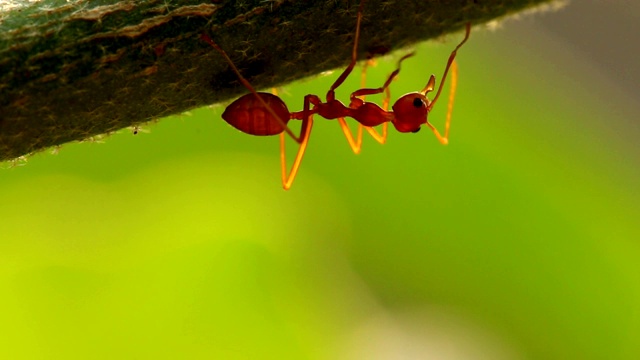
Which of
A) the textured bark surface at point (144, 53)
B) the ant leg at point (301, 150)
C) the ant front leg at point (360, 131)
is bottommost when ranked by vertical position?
the textured bark surface at point (144, 53)

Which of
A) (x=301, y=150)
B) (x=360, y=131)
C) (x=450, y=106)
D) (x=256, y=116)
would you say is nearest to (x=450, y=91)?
(x=450, y=106)

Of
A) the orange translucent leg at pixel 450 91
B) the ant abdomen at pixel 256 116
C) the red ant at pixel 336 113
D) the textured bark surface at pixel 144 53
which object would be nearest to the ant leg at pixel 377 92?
the red ant at pixel 336 113

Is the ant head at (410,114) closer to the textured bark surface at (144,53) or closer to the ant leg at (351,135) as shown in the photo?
the ant leg at (351,135)

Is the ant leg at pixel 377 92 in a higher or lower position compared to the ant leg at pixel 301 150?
higher

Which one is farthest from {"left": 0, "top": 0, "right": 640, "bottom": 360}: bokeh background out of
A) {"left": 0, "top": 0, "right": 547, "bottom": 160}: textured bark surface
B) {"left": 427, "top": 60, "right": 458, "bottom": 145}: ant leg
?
{"left": 0, "top": 0, "right": 547, "bottom": 160}: textured bark surface

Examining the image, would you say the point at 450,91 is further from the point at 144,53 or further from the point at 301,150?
the point at 144,53

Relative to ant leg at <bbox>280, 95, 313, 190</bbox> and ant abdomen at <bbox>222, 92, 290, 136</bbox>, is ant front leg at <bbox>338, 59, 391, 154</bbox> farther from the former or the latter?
ant abdomen at <bbox>222, 92, 290, 136</bbox>
